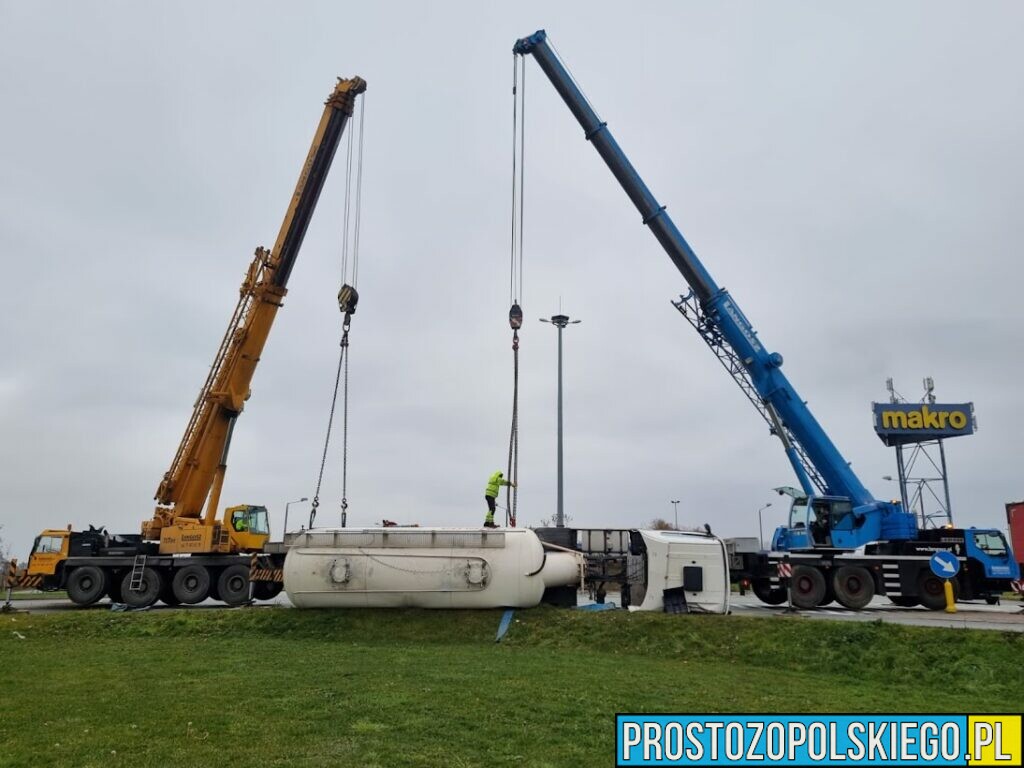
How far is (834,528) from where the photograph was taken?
22703 mm

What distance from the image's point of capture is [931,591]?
21703mm

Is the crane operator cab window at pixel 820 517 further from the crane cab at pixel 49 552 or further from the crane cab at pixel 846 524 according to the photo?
the crane cab at pixel 49 552

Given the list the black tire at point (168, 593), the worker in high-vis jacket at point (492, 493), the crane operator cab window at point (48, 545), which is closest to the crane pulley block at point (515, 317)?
the worker in high-vis jacket at point (492, 493)

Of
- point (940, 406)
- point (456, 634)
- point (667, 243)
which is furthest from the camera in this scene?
point (940, 406)

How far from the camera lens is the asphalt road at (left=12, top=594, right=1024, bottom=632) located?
55.5 ft

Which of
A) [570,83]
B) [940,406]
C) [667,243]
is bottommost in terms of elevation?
[940,406]

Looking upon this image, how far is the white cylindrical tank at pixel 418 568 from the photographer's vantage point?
53.4ft

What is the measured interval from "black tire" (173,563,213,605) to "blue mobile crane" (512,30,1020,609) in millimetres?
16933

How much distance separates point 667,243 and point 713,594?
12830 mm

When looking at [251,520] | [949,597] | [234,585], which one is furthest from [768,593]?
[251,520]

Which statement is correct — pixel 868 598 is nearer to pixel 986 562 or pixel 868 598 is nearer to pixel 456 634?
pixel 986 562

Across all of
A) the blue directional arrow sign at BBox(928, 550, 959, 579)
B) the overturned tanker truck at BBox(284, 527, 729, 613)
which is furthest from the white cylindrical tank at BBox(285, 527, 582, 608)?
the blue directional arrow sign at BBox(928, 550, 959, 579)

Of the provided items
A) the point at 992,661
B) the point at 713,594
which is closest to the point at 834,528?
the point at 713,594

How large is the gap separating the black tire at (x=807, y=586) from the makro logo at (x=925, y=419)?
43.4 ft
